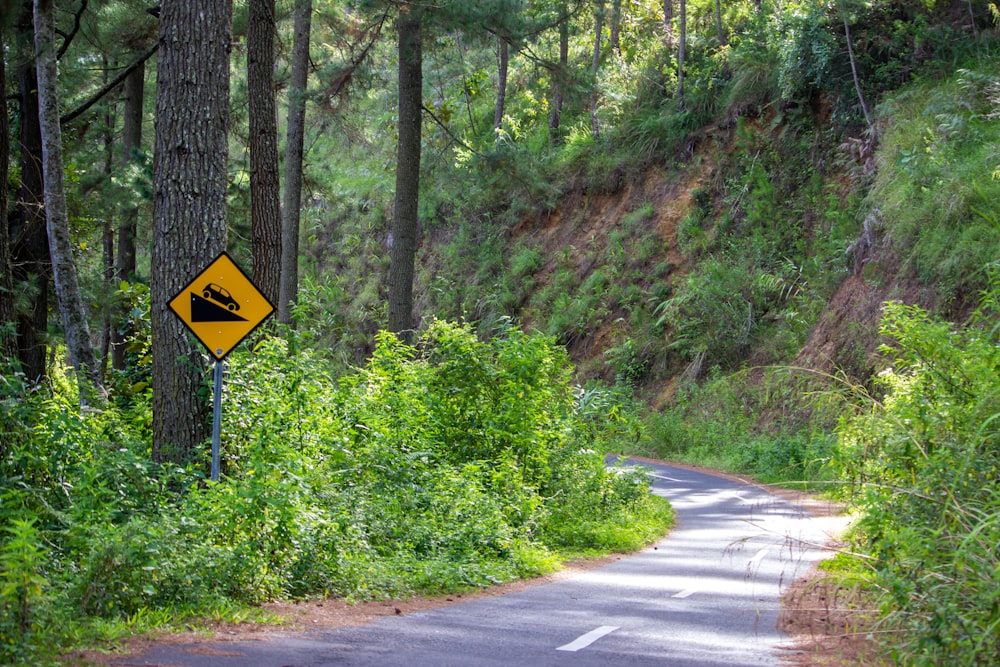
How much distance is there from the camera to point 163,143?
1182cm

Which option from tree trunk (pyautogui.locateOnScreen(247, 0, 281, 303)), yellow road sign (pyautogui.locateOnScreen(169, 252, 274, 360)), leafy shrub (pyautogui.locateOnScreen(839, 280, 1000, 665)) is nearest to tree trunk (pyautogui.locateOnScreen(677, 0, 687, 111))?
tree trunk (pyautogui.locateOnScreen(247, 0, 281, 303))

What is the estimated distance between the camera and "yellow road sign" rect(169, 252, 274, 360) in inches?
430

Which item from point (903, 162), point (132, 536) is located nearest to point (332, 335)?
point (903, 162)

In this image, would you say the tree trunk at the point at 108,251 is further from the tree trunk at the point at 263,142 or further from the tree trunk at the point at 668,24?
the tree trunk at the point at 668,24

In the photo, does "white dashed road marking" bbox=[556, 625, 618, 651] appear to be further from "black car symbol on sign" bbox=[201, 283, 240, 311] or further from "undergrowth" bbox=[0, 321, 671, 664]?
"black car symbol on sign" bbox=[201, 283, 240, 311]

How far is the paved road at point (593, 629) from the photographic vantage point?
756cm

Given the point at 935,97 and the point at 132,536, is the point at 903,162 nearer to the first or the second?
the point at 935,97

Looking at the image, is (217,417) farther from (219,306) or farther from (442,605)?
Result: (442,605)

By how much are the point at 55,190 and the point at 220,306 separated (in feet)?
27.2

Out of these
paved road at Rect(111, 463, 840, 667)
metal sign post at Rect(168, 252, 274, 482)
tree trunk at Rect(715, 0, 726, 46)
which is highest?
tree trunk at Rect(715, 0, 726, 46)

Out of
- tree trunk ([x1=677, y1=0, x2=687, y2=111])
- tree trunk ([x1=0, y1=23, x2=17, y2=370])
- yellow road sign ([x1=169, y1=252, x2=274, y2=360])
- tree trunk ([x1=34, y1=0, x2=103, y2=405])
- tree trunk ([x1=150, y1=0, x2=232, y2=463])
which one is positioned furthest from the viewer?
tree trunk ([x1=677, y1=0, x2=687, y2=111])

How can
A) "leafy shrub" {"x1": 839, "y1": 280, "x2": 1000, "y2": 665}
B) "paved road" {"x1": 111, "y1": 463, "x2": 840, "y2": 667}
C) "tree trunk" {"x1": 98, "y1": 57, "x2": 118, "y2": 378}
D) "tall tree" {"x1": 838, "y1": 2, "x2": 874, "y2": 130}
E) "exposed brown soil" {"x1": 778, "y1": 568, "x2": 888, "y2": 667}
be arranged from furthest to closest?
"tall tree" {"x1": 838, "y1": 2, "x2": 874, "y2": 130}
"tree trunk" {"x1": 98, "y1": 57, "x2": 118, "y2": 378}
"exposed brown soil" {"x1": 778, "y1": 568, "x2": 888, "y2": 667}
"paved road" {"x1": 111, "y1": 463, "x2": 840, "y2": 667}
"leafy shrub" {"x1": 839, "y1": 280, "x2": 1000, "y2": 665}

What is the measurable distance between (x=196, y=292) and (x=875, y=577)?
285 inches

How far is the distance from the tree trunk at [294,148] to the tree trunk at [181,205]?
11346mm
